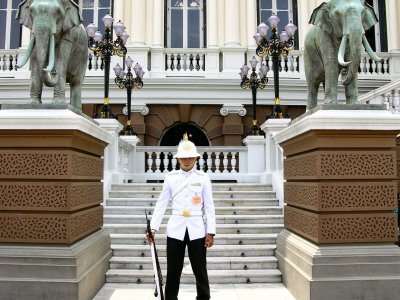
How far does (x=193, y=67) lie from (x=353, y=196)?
1285 cm

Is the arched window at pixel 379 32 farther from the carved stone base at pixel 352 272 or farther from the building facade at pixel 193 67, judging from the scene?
the carved stone base at pixel 352 272

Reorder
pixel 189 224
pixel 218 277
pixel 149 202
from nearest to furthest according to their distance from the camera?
pixel 189 224 → pixel 218 277 → pixel 149 202

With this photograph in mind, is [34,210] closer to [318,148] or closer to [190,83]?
[318,148]

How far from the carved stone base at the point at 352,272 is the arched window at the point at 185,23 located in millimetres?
13962

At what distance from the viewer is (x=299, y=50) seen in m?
18.0

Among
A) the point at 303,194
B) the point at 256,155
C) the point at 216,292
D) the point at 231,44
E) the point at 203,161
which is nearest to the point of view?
the point at 303,194

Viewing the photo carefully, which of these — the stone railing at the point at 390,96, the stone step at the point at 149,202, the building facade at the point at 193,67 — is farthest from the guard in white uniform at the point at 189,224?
the building facade at the point at 193,67

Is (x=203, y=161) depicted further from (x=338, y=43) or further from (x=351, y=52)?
(x=351, y=52)

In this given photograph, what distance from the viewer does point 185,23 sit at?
18.6 metres

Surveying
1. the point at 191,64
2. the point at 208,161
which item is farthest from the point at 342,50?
the point at 191,64

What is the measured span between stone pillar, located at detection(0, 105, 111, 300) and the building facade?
1134 cm

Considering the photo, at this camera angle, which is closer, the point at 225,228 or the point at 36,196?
the point at 36,196

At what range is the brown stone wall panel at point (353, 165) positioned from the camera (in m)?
5.65

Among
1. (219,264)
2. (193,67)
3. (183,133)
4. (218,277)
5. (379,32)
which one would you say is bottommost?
(218,277)
